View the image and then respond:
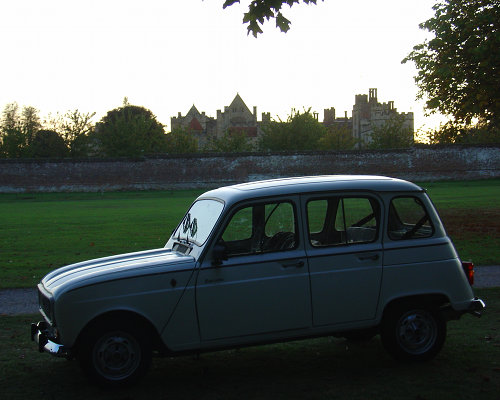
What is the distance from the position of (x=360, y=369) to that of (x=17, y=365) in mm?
3382

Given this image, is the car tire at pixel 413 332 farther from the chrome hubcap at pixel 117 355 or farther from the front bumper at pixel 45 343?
the front bumper at pixel 45 343

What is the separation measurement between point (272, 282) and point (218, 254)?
57 cm

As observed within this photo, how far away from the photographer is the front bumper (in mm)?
5445

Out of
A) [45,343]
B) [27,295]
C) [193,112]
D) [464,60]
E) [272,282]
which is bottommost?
[27,295]

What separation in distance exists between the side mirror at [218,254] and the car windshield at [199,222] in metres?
0.26

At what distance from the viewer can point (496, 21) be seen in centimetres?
1834

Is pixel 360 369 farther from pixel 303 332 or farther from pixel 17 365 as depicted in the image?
pixel 17 365

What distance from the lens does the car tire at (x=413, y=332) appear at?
6.09m

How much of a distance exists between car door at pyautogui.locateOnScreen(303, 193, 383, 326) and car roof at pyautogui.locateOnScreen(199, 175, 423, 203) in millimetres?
88

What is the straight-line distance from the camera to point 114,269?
5711 mm

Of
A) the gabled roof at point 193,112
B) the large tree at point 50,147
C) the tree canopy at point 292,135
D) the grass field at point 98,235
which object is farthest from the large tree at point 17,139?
the gabled roof at point 193,112

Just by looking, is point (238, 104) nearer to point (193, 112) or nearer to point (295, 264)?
point (193, 112)

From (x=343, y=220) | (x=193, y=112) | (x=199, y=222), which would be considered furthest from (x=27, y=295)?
(x=193, y=112)

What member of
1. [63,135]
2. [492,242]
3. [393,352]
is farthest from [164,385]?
[63,135]
